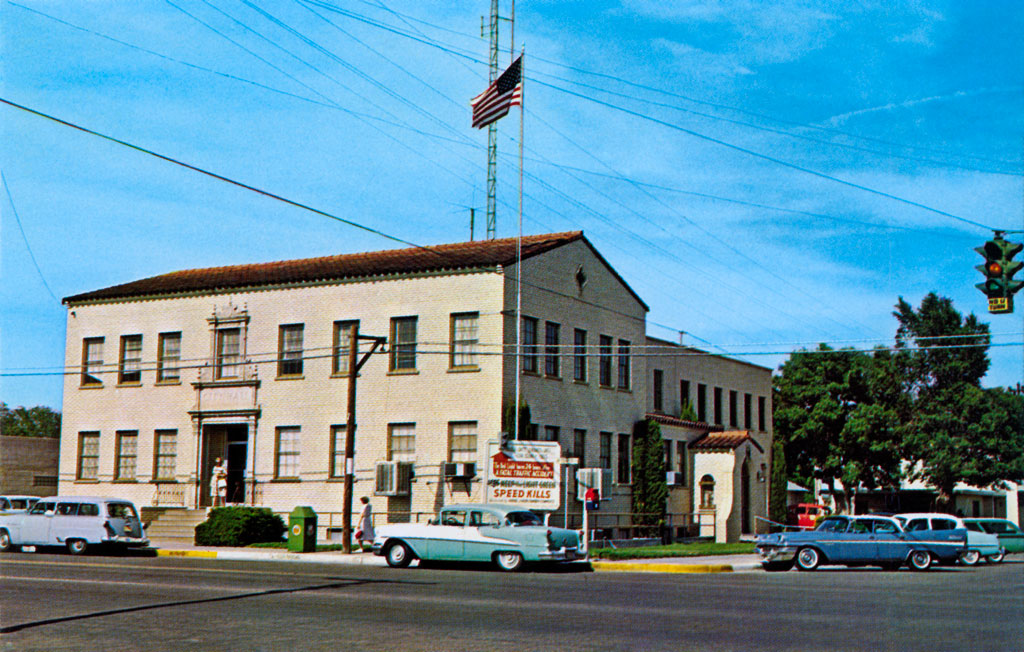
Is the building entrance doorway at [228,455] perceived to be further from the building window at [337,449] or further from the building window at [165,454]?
the building window at [337,449]

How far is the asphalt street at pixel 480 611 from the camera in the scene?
13031 millimetres

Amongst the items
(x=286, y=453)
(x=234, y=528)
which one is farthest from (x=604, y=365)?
(x=234, y=528)

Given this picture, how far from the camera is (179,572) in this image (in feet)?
78.8

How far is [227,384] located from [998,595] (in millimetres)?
28800

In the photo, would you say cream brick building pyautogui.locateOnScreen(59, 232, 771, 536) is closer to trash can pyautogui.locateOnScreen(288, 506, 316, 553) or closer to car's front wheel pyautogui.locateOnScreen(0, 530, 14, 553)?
trash can pyautogui.locateOnScreen(288, 506, 316, 553)

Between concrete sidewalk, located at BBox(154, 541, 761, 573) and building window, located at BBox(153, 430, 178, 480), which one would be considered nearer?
concrete sidewalk, located at BBox(154, 541, 761, 573)

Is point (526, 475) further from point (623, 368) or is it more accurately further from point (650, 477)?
point (623, 368)

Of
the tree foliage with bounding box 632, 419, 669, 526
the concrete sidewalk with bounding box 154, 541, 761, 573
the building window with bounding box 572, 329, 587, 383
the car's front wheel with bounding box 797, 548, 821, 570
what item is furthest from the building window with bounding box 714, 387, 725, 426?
the car's front wheel with bounding box 797, 548, 821, 570

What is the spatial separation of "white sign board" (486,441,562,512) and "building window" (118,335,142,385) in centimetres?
1730

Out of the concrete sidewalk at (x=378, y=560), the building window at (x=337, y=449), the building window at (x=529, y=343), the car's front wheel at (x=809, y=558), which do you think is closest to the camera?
the concrete sidewalk at (x=378, y=560)

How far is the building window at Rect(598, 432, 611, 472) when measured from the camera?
137 feet

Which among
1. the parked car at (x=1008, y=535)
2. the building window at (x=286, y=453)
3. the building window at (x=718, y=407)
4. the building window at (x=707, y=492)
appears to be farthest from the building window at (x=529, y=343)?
the building window at (x=718, y=407)

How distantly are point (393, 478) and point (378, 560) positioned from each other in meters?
7.44

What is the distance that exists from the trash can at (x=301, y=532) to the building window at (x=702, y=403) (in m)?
23.5
